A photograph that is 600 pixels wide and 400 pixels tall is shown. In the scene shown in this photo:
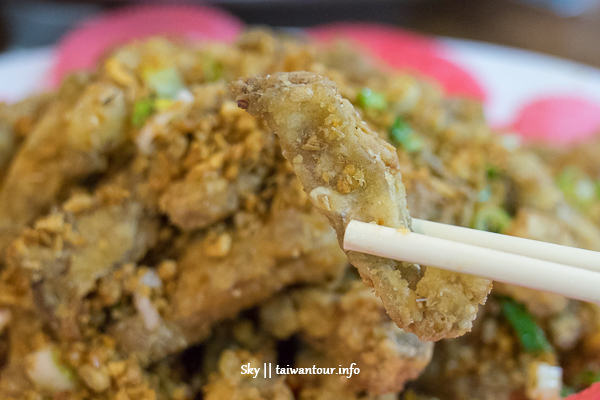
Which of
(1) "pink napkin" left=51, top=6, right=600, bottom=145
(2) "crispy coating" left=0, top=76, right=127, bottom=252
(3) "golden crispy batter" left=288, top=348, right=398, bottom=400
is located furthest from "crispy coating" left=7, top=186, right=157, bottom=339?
(1) "pink napkin" left=51, top=6, right=600, bottom=145

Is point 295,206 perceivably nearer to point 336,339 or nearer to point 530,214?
point 336,339

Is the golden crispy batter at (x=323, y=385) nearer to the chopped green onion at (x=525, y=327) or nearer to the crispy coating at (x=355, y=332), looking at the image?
the crispy coating at (x=355, y=332)

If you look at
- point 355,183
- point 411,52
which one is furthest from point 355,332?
point 411,52

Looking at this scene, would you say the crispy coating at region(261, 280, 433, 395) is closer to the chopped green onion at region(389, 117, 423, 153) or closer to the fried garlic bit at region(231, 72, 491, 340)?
the fried garlic bit at region(231, 72, 491, 340)

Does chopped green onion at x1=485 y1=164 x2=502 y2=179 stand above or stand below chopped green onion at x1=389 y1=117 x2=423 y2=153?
below

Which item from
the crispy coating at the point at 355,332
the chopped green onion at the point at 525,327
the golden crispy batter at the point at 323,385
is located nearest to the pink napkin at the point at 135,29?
the crispy coating at the point at 355,332

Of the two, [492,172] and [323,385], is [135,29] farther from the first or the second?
[323,385]
